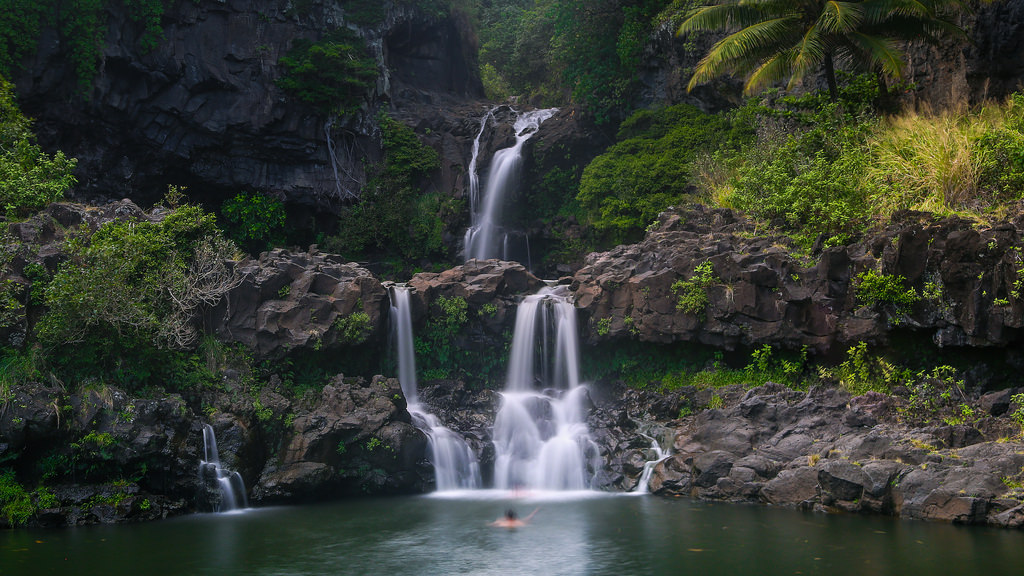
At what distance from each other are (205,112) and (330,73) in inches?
178

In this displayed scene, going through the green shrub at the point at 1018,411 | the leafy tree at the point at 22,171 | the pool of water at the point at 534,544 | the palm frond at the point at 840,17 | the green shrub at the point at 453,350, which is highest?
the palm frond at the point at 840,17

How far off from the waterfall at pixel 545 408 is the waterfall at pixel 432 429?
683 mm

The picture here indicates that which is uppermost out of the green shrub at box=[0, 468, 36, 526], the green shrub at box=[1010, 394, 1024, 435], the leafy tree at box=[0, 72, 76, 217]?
the leafy tree at box=[0, 72, 76, 217]

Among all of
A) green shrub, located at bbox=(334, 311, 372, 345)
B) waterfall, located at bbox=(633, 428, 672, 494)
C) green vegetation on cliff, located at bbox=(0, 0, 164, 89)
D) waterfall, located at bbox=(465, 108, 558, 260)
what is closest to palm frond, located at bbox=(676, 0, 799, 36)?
waterfall, located at bbox=(633, 428, 672, 494)

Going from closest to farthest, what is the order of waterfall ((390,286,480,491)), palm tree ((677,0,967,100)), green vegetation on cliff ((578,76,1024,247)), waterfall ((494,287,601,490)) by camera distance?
green vegetation on cliff ((578,76,1024,247))
waterfall ((494,287,601,490))
waterfall ((390,286,480,491))
palm tree ((677,0,967,100))

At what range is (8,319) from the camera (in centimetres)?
1294

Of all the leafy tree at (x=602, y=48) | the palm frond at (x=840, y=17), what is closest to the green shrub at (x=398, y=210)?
the leafy tree at (x=602, y=48)

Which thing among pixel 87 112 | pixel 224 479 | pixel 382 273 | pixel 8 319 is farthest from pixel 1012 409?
pixel 87 112

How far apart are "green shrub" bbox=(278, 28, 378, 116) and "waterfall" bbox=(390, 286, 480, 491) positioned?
11408 mm

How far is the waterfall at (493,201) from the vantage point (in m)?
26.7

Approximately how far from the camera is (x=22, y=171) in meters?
16.0

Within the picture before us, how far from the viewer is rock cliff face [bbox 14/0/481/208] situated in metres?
23.1

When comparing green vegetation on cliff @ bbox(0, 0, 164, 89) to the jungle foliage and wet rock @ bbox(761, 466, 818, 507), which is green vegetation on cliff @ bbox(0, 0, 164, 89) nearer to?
the jungle foliage

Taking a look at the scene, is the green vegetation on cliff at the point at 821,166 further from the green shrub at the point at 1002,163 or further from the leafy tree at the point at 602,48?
the leafy tree at the point at 602,48
